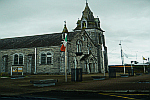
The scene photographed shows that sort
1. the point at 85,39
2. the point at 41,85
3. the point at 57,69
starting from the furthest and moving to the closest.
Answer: the point at 85,39 → the point at 57,69 → the point at 41,85

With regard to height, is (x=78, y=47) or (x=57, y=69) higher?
(x=78, y=47)

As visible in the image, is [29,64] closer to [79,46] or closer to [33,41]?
[33,41]

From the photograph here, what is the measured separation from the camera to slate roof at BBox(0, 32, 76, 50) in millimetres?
41094

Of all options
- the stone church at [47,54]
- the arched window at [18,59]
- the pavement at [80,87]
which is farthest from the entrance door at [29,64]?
the pavement at [80,87]

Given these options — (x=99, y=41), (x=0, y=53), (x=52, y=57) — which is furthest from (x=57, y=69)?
(x=99, y=41)

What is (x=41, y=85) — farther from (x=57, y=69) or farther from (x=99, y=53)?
(x=99, y=53)

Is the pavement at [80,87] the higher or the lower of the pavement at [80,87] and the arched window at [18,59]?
the lower

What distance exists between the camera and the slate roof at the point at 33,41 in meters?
41.1

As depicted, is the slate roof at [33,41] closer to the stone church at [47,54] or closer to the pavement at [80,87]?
the stone church at [47,54]

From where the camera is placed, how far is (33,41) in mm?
44406

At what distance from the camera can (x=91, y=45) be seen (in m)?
47.6

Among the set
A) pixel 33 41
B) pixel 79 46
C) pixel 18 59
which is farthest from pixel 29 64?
pixel 79 46

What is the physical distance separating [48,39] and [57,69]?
8.56 metres

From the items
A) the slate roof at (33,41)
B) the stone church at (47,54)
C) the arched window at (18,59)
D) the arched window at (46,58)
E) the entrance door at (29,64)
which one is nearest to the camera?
the stone church at (47,54)
